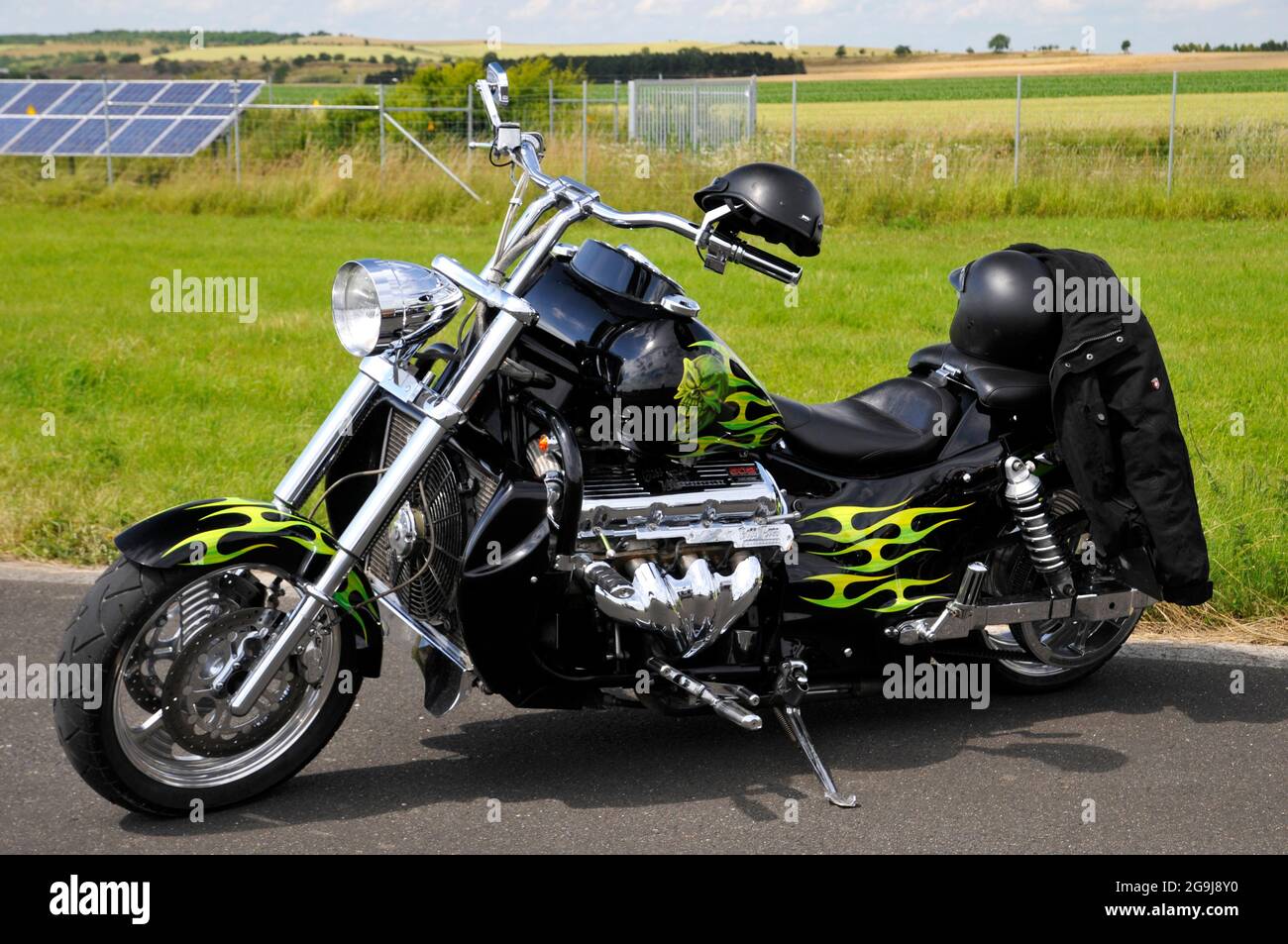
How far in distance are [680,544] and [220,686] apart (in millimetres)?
1256

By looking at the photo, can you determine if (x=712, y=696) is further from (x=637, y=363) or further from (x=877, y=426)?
(x=877, y=426)

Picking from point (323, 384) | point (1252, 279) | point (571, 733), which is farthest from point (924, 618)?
point (1252, 279)

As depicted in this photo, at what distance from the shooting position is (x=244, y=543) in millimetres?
3768

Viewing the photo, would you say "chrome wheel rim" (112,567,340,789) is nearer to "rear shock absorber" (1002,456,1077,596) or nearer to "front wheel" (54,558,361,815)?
"front wheel" (54,558,361,815)

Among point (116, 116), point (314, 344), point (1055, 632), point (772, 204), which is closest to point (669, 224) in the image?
point (772, 204)

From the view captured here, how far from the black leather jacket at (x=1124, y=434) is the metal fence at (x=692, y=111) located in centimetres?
1956

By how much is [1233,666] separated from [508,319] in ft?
9.48

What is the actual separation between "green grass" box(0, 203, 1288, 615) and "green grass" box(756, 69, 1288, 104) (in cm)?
2089

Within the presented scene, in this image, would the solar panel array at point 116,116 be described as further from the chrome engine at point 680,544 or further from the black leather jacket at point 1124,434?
the black leather jacket at point 1124,434

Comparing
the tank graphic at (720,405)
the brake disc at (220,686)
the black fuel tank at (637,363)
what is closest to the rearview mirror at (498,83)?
the black fuel tank at (637,363)

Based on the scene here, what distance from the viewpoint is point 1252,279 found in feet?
40.5

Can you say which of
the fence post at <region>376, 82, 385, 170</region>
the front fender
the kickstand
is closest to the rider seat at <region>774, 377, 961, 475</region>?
the kickstand

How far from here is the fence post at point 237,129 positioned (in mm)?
20766

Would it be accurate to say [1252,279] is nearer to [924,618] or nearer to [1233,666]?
A: [1233,666]
